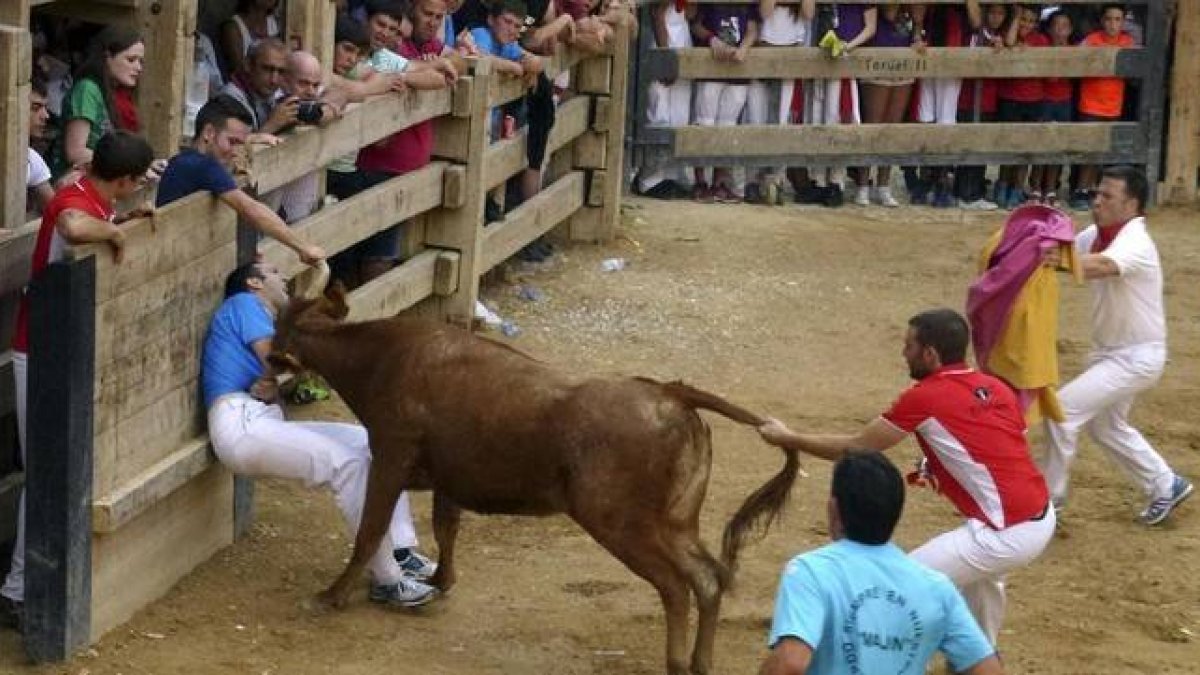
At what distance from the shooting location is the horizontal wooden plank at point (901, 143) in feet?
63.1

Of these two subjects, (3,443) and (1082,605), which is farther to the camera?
(1082,605)

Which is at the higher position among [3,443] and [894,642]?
[894,642]

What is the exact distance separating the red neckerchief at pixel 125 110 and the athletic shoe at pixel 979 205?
1017 cm

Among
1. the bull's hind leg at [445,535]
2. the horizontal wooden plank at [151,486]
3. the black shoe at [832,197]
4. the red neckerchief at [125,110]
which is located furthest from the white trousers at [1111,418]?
the black shoe at [832,197]

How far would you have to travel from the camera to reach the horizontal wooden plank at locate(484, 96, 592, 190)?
50.2 feet

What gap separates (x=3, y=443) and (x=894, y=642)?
4645 mm

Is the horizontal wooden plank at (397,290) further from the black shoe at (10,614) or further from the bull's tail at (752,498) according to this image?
the bull's tail at (752,498)

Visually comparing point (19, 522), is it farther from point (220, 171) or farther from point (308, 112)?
point (308, 112)

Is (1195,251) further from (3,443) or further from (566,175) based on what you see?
(3,443)

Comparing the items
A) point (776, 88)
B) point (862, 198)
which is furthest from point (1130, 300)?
point (862, 198)

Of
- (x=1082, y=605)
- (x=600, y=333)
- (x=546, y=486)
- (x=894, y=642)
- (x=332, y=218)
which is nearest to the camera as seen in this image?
(x=894, y=642)

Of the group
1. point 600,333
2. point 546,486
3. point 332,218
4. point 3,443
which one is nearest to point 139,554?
point 3,443

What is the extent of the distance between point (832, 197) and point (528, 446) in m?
10.7

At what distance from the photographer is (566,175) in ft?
56.5
